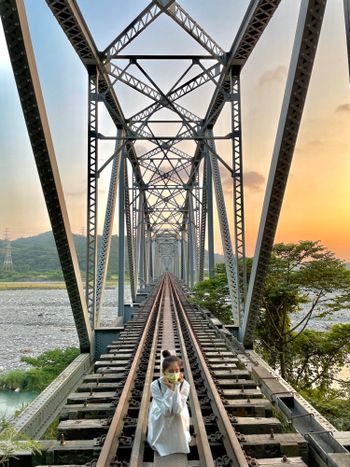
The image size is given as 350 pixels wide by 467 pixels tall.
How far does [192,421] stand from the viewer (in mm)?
3193

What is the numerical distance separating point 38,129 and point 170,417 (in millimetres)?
3895

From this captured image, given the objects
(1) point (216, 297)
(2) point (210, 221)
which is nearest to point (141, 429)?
(1) point (216, 297)

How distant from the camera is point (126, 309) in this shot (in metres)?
13.8

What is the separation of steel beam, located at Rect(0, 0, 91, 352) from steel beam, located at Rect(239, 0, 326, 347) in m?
3.06

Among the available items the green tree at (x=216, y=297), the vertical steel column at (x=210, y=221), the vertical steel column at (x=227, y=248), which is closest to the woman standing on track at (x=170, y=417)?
the vertical steel column at (x=227, y=248)

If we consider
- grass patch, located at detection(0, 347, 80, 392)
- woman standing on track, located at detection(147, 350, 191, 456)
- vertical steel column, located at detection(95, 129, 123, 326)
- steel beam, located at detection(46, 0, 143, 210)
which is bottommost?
grass patch, located at detection(0, 347, 80, 392)

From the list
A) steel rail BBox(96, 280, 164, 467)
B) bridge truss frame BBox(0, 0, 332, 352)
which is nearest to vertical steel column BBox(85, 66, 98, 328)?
bridge truss frame BBox(0, 0, 332, 352)

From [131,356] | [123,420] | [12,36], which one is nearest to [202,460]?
[123,420]

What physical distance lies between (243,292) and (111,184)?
16.9 ft

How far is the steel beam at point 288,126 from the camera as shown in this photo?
4.23 meters

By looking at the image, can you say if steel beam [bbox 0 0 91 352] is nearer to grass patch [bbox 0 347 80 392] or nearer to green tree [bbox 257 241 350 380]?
grass patch [bbox 0 347 80 392]

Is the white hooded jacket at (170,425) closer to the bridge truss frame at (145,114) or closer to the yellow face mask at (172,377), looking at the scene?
the yellow face mask at (172,377)

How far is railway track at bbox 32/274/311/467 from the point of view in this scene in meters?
2.62

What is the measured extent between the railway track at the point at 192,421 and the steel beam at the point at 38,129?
1756 mm
